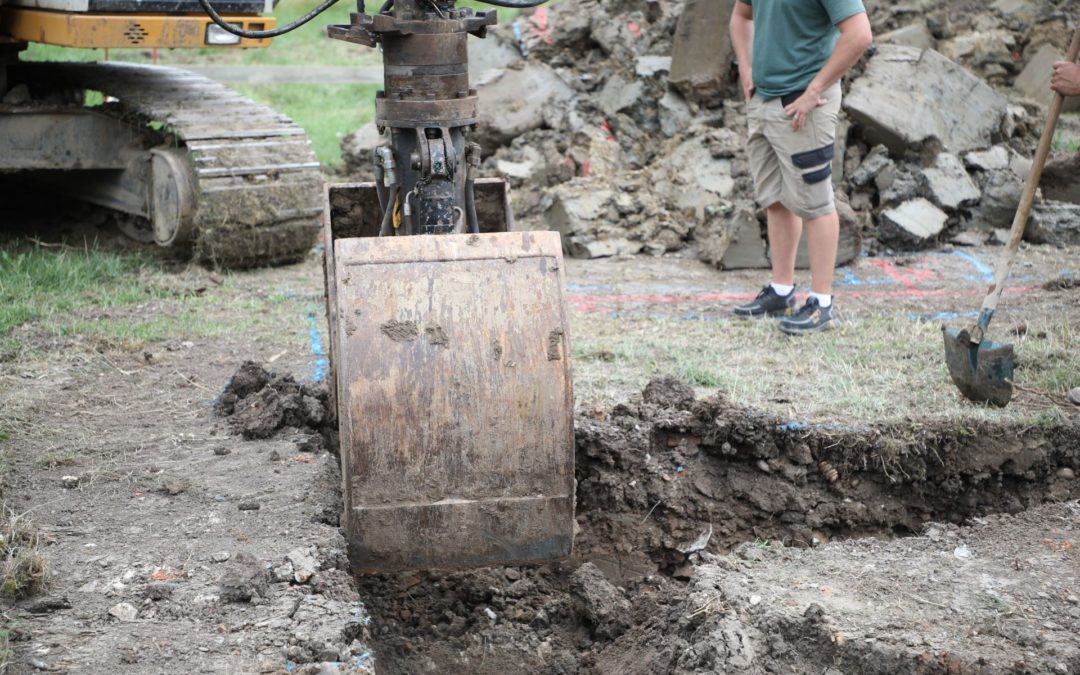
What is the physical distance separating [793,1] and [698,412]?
7.43ft

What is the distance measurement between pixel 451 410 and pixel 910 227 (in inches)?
221

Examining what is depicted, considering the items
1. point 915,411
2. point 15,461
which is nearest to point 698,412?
point 915,411

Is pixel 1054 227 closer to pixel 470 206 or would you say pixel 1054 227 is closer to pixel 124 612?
pixel 470 206

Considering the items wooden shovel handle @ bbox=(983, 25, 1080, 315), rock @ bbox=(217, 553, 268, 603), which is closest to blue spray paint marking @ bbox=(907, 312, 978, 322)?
wooden shovel handle @ bbox=(983, 25, 1080, 315)

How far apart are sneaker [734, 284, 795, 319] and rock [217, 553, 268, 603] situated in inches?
137

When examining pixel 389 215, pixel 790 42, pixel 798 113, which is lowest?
pixel 389 215

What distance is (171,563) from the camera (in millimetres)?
3281

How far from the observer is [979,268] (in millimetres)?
7434

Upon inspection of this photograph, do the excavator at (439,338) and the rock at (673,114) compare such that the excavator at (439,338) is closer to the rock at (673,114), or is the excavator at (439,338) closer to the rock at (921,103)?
the rock at (673,114)

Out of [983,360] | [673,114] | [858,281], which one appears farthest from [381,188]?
[673,114]

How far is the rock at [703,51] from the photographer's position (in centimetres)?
848

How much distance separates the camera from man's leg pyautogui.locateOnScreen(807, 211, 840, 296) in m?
5.80

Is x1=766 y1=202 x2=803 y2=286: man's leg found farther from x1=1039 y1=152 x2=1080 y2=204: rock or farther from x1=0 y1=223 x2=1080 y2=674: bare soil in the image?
x1=1039 y1=152 x2=1080 y2=204: rock

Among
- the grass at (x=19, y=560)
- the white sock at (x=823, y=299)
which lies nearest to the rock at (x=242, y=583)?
the grass at (x=19, y=560)
